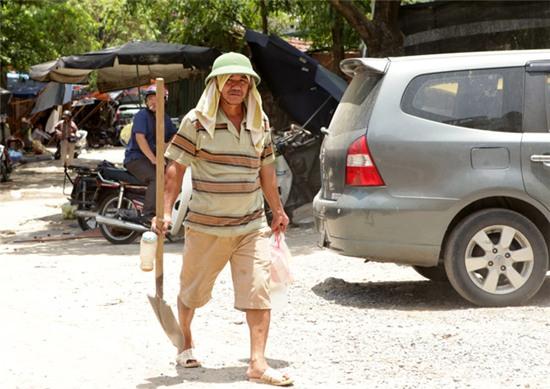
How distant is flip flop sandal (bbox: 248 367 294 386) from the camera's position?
18.3 ft

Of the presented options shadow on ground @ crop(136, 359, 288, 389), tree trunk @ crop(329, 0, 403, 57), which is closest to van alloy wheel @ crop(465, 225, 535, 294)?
shadow on ground @ crop(136, 359, 288, 389)

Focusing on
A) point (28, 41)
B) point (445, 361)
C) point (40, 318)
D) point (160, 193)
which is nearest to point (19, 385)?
point (160, 193)

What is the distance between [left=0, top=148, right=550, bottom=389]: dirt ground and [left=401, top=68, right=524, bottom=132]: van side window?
1.38 meters

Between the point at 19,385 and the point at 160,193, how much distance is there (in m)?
1.31

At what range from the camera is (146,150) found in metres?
11.9

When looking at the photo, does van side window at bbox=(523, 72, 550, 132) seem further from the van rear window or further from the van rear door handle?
the van rear window

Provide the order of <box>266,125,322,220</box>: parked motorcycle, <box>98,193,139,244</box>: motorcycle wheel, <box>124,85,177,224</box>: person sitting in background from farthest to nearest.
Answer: <box>266,125,322,220</box>: parked motorcycle
<box>98,193,139,244</box>: motorcycle wheel
<box>124,85,177,224</box>: person sitting in background

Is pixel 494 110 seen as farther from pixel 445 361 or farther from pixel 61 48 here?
pixel 61 48

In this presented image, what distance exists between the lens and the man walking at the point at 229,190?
5684 mm

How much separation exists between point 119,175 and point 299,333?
639 centimetres

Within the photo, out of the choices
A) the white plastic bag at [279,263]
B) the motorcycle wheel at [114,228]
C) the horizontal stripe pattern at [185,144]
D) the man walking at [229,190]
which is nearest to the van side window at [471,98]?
the white plastic bag at [279,263]

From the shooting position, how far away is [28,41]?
26.2 m

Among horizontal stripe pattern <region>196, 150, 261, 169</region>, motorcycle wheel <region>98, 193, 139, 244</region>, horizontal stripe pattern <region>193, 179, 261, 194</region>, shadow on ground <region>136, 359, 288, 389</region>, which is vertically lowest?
motorcycle wheel <region>98, 193, 139, 244</region>

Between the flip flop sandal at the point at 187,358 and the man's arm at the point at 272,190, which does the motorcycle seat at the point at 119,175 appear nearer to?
the flip flop sandal at the point at 187,358
